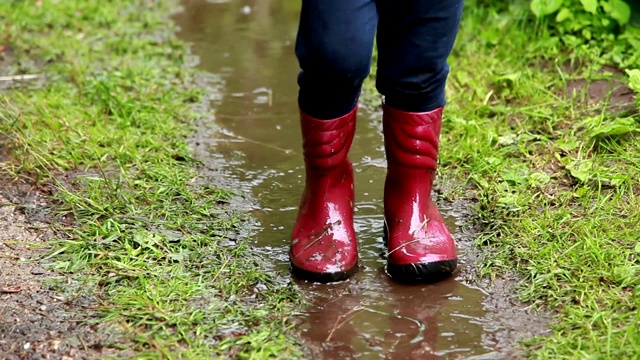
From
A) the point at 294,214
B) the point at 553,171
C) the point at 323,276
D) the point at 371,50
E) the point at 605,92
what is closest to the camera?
the point at 371,50

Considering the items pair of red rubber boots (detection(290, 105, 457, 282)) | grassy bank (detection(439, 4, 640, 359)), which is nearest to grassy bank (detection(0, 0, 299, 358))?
pair of red rubber boots (detection(290, 105, 457, 282))

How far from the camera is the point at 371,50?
2215mm

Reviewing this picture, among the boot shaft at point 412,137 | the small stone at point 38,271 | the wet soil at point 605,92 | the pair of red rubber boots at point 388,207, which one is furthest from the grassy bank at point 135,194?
the wet soil at point 605,92

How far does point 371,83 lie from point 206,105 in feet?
2.62

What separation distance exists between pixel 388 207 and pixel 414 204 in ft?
0.31


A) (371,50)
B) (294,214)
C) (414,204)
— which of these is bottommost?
(294,214)

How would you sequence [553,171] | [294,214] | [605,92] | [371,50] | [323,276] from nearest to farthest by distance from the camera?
[371,50]
[323,276]
[294,214]
[553,171]
[605,92]

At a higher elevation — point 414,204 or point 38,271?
point 414,204

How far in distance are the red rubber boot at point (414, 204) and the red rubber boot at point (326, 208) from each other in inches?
4.8

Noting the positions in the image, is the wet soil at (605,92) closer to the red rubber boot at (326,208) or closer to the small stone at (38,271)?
the red rubber boot at (326,208)

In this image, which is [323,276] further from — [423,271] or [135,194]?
[135,194]

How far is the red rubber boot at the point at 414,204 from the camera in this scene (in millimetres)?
2414

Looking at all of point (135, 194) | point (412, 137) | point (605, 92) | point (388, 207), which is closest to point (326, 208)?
point (388, 207)

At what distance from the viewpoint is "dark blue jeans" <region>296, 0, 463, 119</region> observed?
2131 millimetres
